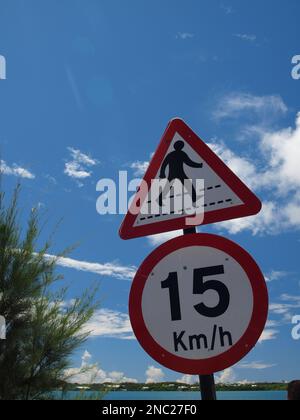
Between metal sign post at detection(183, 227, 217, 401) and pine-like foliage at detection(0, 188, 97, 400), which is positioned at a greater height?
pine-like foliage at detection(0, 188, 97, 400)

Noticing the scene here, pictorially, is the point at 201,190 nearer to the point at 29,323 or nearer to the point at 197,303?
the point at 197,303

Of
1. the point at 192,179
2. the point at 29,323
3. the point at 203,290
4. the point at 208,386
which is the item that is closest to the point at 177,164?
the point at 192,179

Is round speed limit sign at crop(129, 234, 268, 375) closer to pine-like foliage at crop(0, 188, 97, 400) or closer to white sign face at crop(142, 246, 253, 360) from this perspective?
white sign face at crop(142, 246, 253, 360)

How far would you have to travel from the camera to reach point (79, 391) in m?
5.95

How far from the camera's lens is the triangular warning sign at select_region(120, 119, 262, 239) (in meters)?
2.09

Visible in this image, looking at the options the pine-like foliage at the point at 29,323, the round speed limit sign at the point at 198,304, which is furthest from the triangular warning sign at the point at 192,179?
the pine-like foliage at the point at 29,323

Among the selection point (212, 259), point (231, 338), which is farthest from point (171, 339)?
point (212, 259)

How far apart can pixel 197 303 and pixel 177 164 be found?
0.74m

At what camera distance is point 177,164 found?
7.41 feet

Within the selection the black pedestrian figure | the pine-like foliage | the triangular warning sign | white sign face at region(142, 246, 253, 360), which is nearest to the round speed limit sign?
white sign face at region(142, 246, 253, 360)

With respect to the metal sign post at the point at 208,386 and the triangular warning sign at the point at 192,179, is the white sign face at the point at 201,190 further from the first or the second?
the metal sign post at the point at 208,386

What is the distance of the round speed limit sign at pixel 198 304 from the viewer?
1806 millimetres

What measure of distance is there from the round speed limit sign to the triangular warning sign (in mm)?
181
